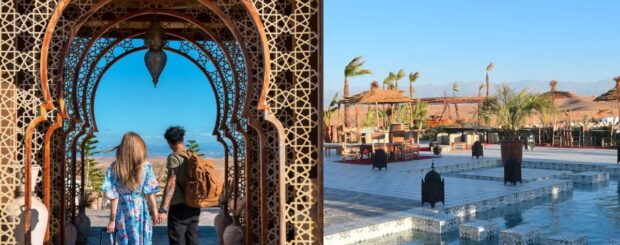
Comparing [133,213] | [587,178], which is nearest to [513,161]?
[587,178]

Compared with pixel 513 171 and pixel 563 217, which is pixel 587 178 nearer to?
pixel 513 171

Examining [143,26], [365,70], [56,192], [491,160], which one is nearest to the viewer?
Result: [56,192]

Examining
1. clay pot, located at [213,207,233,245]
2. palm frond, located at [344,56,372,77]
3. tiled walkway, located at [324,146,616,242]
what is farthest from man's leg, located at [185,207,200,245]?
palm frond, located at [344,56,372,77]

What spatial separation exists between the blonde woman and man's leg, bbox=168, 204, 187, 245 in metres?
0.72

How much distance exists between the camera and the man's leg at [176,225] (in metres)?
4.62

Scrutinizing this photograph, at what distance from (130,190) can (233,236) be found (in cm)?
163

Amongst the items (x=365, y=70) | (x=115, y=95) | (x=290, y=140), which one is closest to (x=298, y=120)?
(x=290, y=140)

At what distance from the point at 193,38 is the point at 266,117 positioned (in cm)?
276

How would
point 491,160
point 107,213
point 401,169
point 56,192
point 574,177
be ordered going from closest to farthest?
point 56,192 → point 107,213 → point 574,177 → point 401,169 → point 491,160

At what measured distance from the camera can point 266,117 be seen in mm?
3816

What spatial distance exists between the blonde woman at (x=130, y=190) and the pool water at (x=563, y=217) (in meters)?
3.82

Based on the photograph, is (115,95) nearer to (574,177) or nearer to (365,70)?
(365,70)

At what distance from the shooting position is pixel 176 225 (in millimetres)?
4648

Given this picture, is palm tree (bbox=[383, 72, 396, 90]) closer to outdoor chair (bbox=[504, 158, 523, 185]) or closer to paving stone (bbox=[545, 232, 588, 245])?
outdoor chair (bbox=[504, 158, 523, 185])
